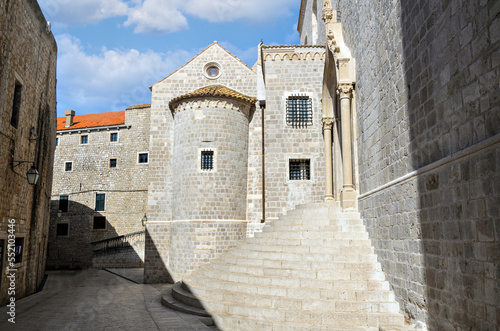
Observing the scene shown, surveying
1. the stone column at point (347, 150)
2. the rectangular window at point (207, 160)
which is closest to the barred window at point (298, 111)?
the rectangular window at point (207, 160)

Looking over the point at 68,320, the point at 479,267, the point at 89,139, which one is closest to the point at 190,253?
the point at 68,320

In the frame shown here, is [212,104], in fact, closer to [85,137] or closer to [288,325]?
[288,325]

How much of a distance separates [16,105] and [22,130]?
2.54 ft

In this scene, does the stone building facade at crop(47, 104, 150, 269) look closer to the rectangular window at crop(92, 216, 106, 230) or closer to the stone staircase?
the rectangular window at crop(92, 216, 106, 230)

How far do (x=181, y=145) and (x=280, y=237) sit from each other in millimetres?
8081

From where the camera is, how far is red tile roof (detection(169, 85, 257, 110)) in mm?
16000

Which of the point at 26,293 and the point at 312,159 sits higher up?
the point at 312,159

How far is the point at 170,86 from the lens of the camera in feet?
58.6

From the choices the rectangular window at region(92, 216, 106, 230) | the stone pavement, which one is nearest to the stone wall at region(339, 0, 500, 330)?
the stone pavement

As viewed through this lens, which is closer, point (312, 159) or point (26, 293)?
point (26, 293)

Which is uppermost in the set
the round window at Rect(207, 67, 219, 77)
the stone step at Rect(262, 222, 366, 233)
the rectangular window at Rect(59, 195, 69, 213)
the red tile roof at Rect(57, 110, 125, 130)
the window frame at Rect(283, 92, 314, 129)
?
the red tile roof at Rect(57, 110, 125, 130)

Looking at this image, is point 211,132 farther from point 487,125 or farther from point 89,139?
point 89,139

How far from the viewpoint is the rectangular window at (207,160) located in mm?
15867

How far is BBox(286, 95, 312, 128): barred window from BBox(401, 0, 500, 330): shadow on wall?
10.2m
